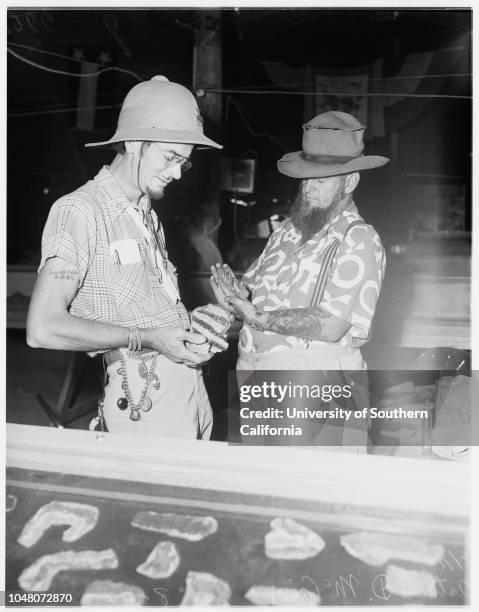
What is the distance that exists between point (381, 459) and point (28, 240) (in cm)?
734

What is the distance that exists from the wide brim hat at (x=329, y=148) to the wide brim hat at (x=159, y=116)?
370 mm

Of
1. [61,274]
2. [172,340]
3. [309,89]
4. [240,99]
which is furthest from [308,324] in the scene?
[240,99]

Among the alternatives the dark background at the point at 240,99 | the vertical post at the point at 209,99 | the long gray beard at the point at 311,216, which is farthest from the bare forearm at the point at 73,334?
the vertical post at the point at 209,99

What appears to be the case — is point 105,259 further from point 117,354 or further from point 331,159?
point 331,159

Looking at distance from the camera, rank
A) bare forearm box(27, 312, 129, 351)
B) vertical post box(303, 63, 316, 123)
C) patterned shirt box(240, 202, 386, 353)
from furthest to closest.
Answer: vertical post box(303, 63, 316, 123), patterned shirt box(240, 202, 386, 353), bare forearm box(27, 312, 129, 351)

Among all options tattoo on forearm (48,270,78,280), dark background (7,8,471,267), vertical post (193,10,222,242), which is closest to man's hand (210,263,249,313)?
tattoo on forearm (48,270,78,280)

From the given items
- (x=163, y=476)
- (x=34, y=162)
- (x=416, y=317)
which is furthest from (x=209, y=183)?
(x=34, y=162)

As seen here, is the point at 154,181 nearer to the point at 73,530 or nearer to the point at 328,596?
the point at 73,530

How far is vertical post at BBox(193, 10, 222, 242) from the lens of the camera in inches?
143

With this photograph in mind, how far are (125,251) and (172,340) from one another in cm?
22

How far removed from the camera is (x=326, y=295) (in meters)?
1.45

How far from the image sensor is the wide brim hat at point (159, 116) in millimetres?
1243

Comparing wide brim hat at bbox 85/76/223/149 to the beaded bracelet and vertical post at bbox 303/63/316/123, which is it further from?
vertical post at bbox 303/63/316/123

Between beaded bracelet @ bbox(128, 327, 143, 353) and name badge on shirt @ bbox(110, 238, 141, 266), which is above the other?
name badge on shirt @ bbox(110, 238, 141, 266)
